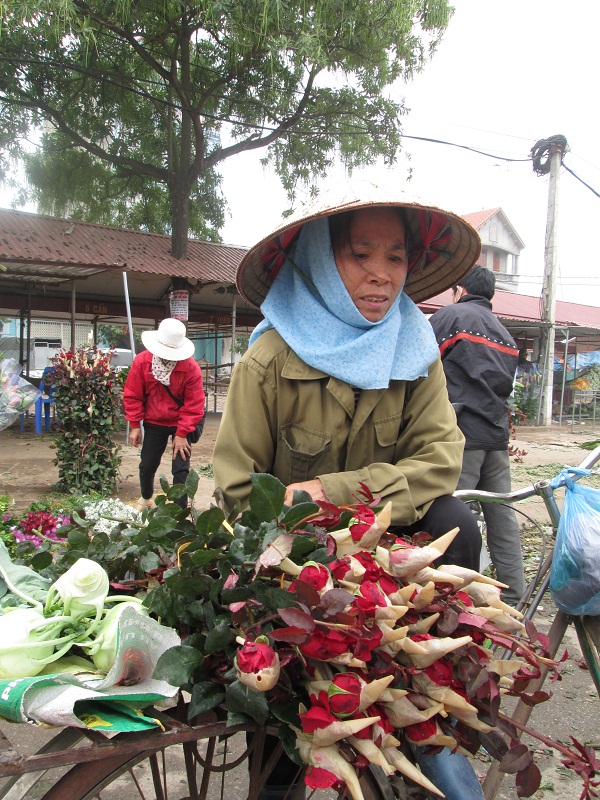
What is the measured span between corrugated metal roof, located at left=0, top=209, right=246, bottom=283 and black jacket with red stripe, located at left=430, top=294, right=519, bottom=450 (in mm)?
6948

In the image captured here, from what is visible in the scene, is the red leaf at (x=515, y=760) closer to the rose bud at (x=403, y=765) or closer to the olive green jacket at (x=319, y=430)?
the rose bud at (x=403, y=765)

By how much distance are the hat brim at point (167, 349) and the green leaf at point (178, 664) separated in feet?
14.1

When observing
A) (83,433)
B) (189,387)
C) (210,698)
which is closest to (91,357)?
(83,433)

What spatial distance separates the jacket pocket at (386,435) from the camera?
5.23 feet

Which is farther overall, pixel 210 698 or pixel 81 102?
pixel 81 102

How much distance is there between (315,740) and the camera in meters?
0.94

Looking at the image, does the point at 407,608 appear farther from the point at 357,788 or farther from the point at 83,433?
the point at 83,433

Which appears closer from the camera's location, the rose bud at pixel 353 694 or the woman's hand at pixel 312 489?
the rose bud at pixel 353 694

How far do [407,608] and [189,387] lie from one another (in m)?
4.48

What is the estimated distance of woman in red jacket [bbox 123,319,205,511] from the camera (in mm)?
5234

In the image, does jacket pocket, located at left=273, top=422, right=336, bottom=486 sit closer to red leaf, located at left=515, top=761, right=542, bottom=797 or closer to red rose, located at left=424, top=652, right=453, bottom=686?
red rose, located at left=424, top=652, right=453, bottom=686

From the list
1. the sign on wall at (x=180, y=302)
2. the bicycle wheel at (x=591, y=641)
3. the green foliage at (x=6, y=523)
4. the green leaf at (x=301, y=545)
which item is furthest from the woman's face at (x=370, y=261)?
the sign on wall at (x=180, y=302)

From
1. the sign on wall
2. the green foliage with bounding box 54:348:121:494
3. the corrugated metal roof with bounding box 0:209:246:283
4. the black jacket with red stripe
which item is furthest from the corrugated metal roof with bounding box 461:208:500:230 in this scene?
the black jacket with red stripe

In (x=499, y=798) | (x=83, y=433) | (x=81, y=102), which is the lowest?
(x=499, y=798)
